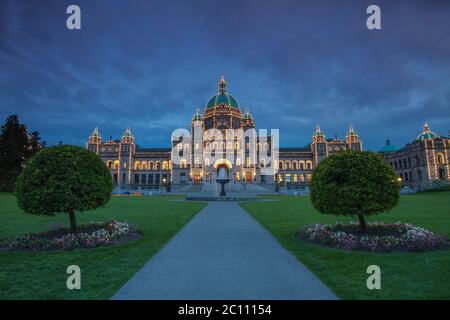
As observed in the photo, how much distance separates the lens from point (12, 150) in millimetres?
62406

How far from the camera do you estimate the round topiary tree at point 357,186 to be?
10656 mm

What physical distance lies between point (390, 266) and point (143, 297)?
22.4 ft

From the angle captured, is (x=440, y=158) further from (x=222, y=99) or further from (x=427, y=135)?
(x=222, y=99)

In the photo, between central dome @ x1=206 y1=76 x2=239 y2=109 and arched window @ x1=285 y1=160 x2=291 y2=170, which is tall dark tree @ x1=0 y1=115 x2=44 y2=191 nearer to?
central dome @ x1=206 y1=76 x2=239 y2=109

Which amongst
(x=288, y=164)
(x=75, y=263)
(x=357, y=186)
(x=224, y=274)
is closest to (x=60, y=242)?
(x=75, y=263)

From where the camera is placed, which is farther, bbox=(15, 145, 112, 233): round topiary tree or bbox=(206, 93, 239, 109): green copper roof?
bbox=(206, 93, 239, 109): green copper roof

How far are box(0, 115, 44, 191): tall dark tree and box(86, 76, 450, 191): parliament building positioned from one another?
3403cm

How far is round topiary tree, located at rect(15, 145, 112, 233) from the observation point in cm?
1066

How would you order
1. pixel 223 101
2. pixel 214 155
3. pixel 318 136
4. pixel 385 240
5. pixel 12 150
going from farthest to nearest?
pixel 318 136, pixel 223 101, pixel 214 155, pixel 12 150, pixel 385 240

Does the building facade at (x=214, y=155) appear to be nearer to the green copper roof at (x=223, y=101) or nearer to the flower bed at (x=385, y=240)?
the green copper roof at (x=223, y=101)

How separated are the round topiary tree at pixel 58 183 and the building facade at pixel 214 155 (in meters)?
72.8

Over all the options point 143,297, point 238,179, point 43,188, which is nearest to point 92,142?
point 238,179

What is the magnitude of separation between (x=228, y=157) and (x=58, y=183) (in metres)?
82.9

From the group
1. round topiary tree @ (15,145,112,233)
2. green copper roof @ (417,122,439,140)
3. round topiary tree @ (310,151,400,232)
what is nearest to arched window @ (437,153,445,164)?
green copper roof @ (417,122,439,140)
